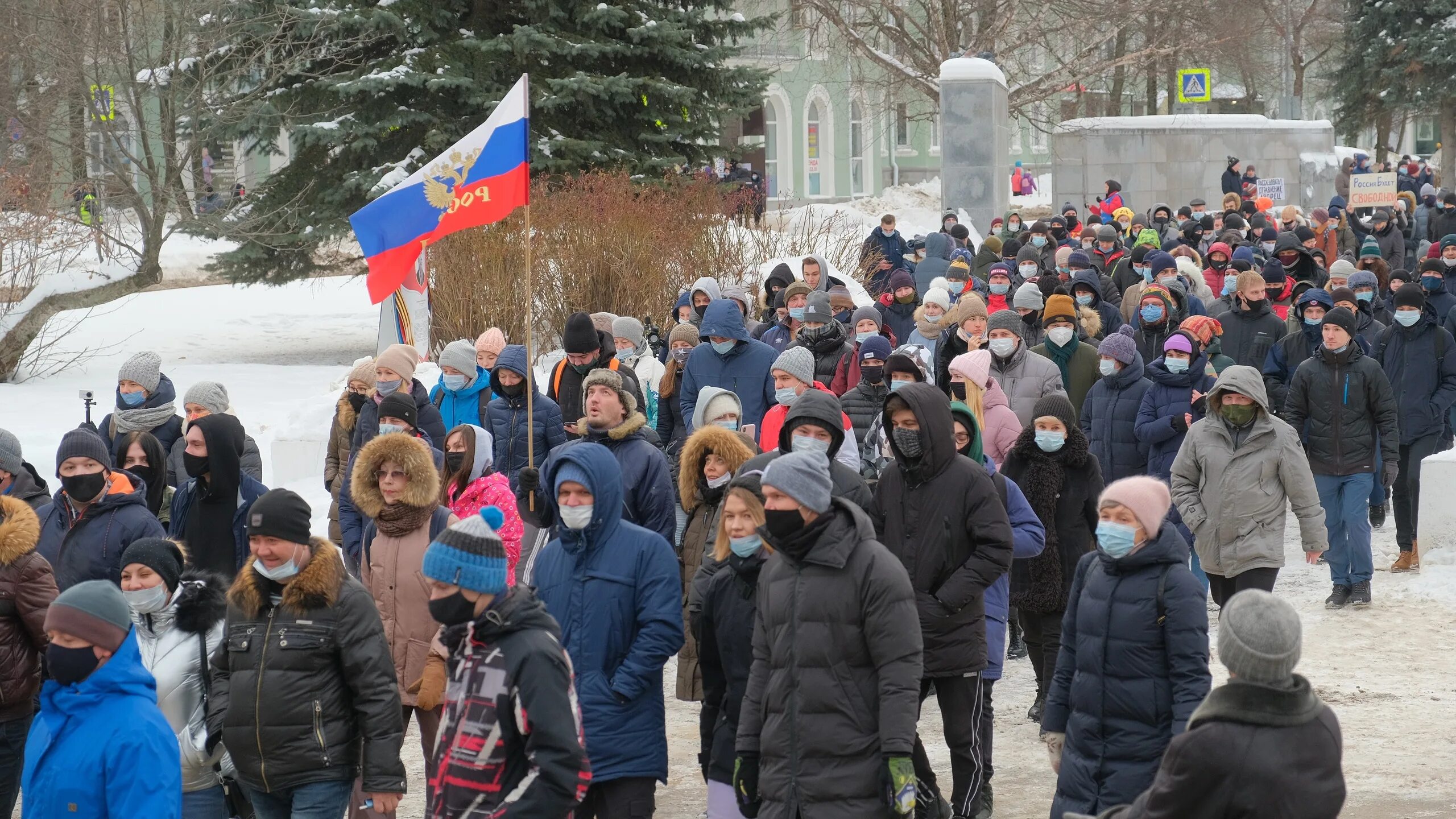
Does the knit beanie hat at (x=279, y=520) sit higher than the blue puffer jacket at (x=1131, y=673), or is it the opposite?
the knit beanie hat at (x=279, y=520)

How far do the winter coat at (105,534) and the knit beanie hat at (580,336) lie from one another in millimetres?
3343

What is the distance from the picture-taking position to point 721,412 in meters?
7.57

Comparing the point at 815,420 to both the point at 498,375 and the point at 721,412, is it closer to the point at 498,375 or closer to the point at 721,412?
the point at 721,412

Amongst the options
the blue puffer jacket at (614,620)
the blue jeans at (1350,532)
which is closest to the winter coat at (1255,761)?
the blue puffer jacket at (614,620)

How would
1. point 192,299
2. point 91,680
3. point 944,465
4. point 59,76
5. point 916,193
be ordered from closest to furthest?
point 91,680 < point 944,465 < point 59,76 < point 192,299 < point 916,193

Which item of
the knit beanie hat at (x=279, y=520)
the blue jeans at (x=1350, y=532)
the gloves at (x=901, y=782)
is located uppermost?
the knit beanie hat at (x=279, y=520)

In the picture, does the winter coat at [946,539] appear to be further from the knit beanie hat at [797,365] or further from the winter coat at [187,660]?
the winter coat at [187,660]

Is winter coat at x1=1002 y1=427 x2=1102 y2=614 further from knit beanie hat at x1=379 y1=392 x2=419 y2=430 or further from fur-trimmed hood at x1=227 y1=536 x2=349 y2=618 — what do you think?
fur-trimmed hood at x1=227 y1=536 x2=349 y2=618

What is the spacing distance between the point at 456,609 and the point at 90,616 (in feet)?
3.20

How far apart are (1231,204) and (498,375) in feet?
51.8

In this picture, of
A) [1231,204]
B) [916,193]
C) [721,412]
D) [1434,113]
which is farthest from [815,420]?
[1434,113]

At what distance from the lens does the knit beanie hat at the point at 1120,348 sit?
362 inches

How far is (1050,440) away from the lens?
7.44 m

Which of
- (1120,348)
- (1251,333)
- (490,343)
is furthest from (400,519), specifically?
(1251,333)
